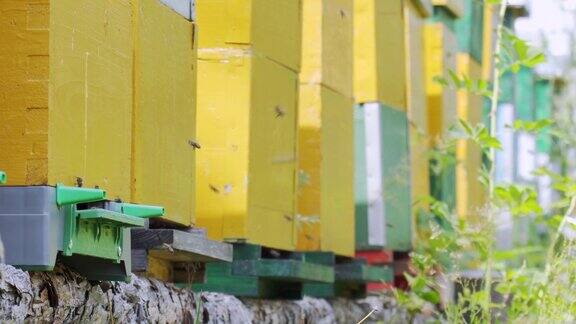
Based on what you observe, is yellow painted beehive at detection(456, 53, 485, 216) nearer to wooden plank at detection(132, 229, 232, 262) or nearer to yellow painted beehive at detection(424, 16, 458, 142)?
yellow painted beehive at detection(424, 16, 458, 142)

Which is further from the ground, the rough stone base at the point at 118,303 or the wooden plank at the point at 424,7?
the wooden plank at the point at 424,7

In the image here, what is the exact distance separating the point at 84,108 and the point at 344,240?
386 cm

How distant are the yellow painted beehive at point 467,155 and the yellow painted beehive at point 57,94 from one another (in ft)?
24.7

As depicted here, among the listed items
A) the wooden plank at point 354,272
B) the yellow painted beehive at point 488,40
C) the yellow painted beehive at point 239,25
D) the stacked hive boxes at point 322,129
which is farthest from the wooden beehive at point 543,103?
the yellow painted beehive at point 239,25

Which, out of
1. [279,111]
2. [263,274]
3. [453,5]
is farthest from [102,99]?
[453,5]

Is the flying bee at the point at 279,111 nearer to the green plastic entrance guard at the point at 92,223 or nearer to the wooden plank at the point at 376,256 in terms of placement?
the green plastic entrance guard at the point at 92,223

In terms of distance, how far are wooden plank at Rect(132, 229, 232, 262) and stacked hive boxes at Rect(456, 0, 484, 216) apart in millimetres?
6222

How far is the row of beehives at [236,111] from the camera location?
15.2 feet

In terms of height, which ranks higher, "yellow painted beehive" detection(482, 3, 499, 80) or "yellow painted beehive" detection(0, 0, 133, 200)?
"yellow painted beehive" detection(482, 3, 499, 80)

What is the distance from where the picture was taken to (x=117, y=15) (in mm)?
5215

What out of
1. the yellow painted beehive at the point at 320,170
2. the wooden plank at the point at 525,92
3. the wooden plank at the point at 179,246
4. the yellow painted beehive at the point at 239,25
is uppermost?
the wooden plank at the point at 525,92

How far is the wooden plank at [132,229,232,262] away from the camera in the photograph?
18.2ft

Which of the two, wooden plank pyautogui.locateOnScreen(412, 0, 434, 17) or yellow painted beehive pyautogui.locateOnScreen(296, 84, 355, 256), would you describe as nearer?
yellow painted beehive pyautogui.locateOnScreen(296, 84, 355, 256)

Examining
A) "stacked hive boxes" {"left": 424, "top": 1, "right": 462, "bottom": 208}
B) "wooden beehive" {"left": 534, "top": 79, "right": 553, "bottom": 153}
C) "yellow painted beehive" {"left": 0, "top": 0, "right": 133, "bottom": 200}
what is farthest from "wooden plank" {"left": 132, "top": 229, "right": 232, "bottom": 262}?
"wooden beehive" {"left": 534, "top": 79, "right": 553, "bottom": 153}
